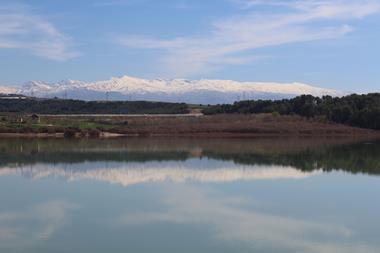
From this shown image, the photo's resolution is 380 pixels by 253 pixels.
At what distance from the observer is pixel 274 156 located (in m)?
44.9

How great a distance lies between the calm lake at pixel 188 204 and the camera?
650 inches

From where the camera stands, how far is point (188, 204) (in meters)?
22.6

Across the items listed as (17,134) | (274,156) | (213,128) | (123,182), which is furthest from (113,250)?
(213,128)

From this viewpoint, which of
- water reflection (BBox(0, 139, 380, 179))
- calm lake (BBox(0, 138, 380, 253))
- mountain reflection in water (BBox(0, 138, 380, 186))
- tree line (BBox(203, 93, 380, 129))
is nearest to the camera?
calm lake (BBox(0, 138, 380, 253))

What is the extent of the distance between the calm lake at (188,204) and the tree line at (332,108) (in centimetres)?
3691

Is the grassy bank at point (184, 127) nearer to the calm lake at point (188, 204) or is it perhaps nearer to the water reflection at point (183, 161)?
the water reflection at point (183, 161)

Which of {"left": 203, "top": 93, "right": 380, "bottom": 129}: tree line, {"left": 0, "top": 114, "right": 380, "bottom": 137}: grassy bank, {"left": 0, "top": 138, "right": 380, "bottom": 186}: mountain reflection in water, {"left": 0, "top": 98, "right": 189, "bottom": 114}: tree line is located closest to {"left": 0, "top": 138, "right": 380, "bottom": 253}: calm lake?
{"left": 0, "top": 138, "right": 380, "bottom": 186}: mountain reflection in water

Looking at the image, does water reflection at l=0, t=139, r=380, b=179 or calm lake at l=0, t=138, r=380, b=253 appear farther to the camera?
water reflection at l=0, t=139, r=380, b=179

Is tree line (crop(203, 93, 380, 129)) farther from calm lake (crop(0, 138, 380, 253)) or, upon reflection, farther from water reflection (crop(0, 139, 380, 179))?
calm lake (crop(0, 138, 380, 253))

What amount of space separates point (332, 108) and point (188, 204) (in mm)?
64896

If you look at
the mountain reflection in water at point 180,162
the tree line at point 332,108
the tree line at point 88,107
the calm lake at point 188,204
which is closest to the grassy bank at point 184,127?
the tree line at point 332,108

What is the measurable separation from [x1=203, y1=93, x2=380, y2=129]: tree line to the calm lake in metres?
36.9

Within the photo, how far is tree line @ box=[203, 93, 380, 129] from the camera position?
7892 cm

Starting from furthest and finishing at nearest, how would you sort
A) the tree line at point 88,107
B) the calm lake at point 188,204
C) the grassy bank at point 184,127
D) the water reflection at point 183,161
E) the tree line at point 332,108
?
the tree line at point 88,107 < the tree line at point 332,108 < the grassy bank at point 184,127 < the water reflection at point 183,161 < the calm lake at point 188,204
